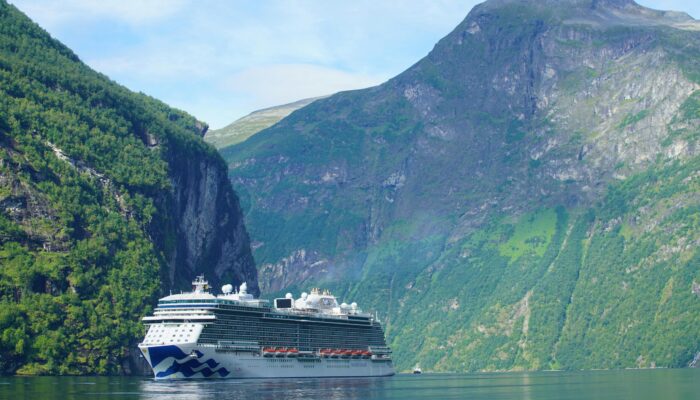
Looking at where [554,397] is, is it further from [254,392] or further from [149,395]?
[149,395]

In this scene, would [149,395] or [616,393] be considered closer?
[149,395]

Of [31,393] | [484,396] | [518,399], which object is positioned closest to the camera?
[31,393]

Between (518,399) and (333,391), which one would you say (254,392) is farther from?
(518,399)

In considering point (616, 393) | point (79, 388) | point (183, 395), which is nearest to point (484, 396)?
point (616, 393)

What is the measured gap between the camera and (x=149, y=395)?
557ft

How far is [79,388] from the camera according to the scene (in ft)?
611

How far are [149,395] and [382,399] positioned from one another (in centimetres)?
3320

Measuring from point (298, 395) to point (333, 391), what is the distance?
16937 millimetres

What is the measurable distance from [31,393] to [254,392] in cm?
3265

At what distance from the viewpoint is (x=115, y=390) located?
7200 inches

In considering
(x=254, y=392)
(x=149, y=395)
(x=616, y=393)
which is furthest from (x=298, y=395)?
(x=616, y=393)

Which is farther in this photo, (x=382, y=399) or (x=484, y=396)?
(x=484, y=396)

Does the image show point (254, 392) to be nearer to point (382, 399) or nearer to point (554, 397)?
point (382, 399)

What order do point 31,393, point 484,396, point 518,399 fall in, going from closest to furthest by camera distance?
point 31,393 → point 518,399 → point 484,396
